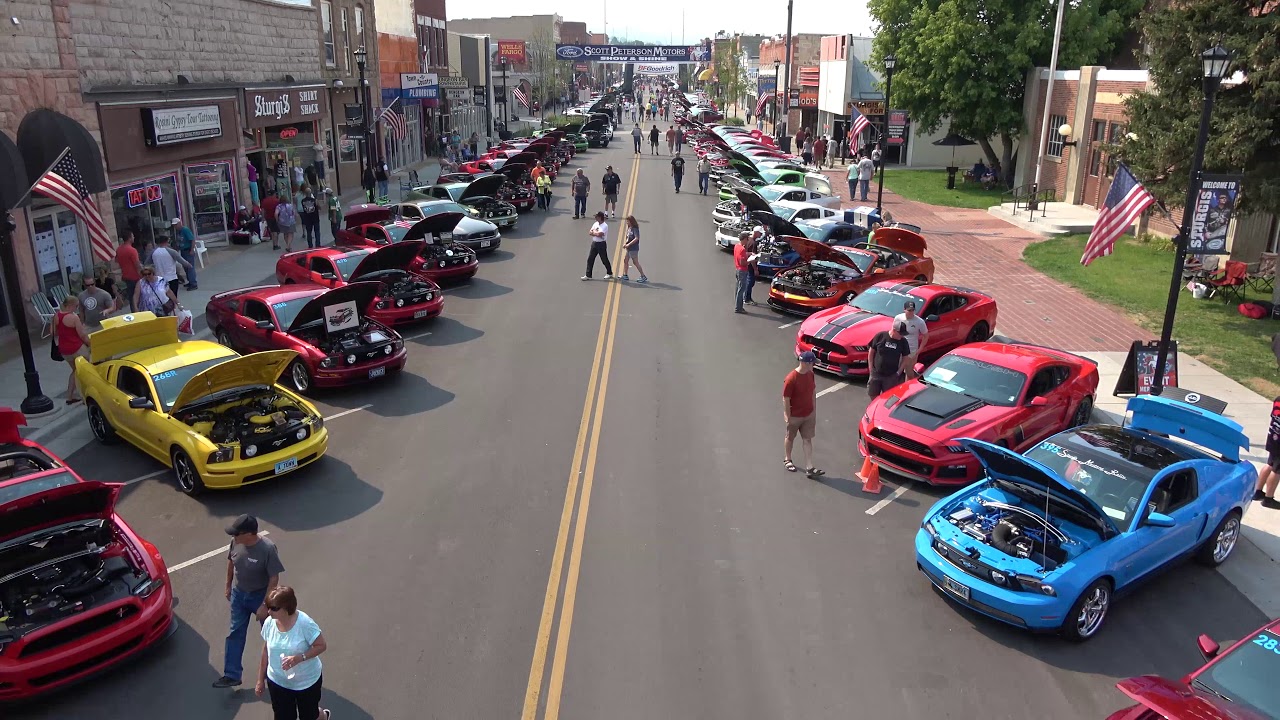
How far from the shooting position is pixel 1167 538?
868 cm

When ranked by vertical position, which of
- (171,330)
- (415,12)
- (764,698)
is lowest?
(764,698)

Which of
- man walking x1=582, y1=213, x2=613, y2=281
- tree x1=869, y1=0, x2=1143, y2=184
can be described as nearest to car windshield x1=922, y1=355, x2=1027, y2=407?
man walking x1=582, y1=213, x2=613, y2=281

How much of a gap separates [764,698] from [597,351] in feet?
32.4

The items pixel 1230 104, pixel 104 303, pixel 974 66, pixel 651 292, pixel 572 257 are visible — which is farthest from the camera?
pixel 974 66

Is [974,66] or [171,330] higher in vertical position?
[974,66]

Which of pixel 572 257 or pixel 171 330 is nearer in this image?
pixel 171 330

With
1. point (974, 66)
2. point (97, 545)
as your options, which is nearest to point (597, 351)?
point (97, 545)

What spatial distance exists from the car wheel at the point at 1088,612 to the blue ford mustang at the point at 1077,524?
0.01 meters

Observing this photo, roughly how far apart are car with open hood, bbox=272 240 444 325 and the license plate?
12.1 meters

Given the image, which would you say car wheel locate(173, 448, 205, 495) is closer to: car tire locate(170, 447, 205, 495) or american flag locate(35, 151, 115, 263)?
car tire locate(170, 447, 205, 495)

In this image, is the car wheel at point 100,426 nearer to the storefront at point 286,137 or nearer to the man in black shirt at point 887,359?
the man in black shirt at point 887,359

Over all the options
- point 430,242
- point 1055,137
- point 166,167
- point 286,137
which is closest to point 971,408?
point 430,242

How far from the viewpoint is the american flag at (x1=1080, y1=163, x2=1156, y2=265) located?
14172 millimetres

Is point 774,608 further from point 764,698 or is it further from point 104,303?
point 104,303
